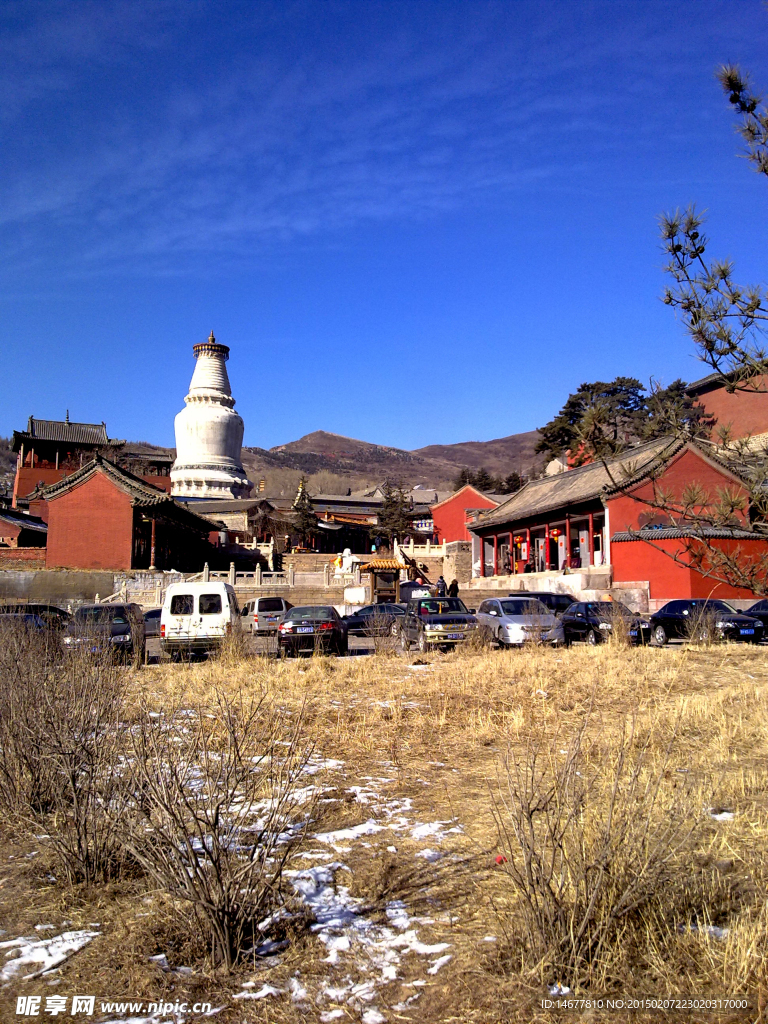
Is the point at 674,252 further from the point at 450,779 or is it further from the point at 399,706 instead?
the point at 399,706

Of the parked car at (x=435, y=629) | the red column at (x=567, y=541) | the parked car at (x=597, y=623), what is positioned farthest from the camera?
the red column at (x=567, y=541)

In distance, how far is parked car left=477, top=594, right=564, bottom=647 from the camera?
18734mm

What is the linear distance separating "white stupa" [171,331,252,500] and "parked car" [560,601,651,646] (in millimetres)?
56571

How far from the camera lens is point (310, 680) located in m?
12.8

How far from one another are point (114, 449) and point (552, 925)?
2616 inches

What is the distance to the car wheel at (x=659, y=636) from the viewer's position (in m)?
20.7

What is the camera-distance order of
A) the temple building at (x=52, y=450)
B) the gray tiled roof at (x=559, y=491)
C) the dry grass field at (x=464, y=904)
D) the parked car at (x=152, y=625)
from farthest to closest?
the temple building at (x=52, y=450) < the gray tiled roof at (x=559, y=491) < the parked car at (x=152, y=625) < the dry grass field at (x=464, y=904)

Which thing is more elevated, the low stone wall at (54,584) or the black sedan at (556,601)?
the low stone wall at (54,584)

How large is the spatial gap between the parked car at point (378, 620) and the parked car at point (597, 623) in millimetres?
4355

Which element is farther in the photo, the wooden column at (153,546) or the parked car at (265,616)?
the wooden column at (153,546)

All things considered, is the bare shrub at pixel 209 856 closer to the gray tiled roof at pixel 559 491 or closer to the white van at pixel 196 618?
the white van at pixel 196 618

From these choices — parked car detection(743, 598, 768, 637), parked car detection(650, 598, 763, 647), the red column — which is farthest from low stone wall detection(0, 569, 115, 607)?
parked car detection(743, 598, 768, 637)

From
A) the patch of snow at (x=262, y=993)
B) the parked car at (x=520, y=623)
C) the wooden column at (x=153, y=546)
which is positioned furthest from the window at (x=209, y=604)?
the wooden column at (x=153, y=546)

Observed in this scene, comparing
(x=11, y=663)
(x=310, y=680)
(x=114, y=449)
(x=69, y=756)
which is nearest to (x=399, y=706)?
(x=310, y=680)
